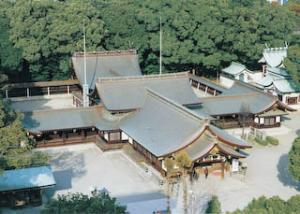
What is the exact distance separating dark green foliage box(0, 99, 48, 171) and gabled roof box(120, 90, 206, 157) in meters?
5.41

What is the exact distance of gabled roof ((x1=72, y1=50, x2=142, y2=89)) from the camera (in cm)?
4172

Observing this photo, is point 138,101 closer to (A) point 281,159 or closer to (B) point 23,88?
(A) point 281,159

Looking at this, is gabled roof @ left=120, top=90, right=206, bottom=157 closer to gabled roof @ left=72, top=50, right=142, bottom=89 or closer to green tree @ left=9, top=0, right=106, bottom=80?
gabled roof @ left=72, top=50, right=142, bottom=89

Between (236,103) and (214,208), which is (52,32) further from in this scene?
(214,208)

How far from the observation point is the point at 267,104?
35.9 metres

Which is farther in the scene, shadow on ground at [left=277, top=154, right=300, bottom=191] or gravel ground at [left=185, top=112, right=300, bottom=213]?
shadow on ground at [left=277, top=154, right=300, bottom=191]

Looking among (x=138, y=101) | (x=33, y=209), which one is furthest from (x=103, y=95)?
(x=33, y=209)

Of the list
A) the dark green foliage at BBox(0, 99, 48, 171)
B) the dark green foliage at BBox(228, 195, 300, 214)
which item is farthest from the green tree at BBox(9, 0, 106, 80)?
the dark green foliage at BBox(228, 195, 300, 214)

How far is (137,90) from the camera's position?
34.7 m

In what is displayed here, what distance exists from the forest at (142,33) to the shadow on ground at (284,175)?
17.3 metres

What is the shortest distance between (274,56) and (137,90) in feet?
53.7

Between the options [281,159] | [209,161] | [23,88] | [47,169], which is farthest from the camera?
[23,88]

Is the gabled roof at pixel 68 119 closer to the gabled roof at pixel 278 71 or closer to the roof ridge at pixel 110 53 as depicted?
the roof ridge at pixel 110 53

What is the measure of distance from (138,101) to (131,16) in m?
15.2
